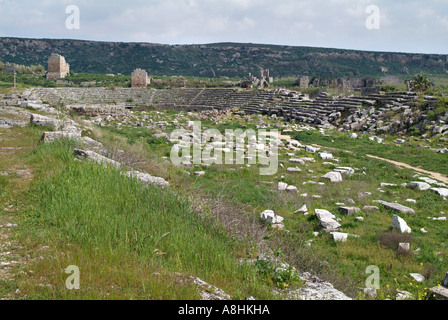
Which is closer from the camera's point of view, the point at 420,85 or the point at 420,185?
the point at 420,185

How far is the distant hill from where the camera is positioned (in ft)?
260

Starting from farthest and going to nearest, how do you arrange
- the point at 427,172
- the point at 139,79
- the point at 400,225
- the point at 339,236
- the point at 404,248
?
1. the point at 139,79
2. the point at 427,172
3. the point at 400,225
4. the point at 339,236
5. the point at 404,248

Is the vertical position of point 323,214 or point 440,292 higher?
point 323,214

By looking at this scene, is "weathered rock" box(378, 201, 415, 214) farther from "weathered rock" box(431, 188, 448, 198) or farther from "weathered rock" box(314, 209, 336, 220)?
"weathered rock" box(431, 188, 448, 198)

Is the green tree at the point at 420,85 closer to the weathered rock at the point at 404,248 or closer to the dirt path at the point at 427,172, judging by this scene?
the dirt path at the point at 427,172

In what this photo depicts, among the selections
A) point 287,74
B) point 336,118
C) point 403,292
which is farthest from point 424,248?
point 287,74

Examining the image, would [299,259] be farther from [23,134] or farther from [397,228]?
[23,134]

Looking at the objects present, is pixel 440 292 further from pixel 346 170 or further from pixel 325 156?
pixel 325 156

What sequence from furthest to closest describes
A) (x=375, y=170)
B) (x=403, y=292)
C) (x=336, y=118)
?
(x=336, y=118) < (x=375, y=170) < (x=403, y=292)

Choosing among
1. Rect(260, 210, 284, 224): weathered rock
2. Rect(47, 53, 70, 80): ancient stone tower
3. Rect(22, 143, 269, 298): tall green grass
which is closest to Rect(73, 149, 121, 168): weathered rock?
Rect(22, 143, 269, 298): tall green grass

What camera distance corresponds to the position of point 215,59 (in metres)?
94.1

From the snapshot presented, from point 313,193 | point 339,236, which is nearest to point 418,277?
point 339,236
